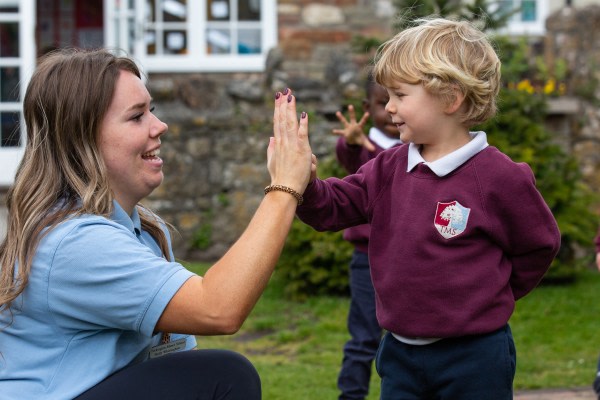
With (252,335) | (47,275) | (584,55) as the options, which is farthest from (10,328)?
(584,55)

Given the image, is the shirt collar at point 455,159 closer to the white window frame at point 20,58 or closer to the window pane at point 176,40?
the white window frame at point 20,58

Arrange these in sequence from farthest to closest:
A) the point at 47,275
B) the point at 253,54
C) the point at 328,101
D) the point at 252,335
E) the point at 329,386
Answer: the point at 253,54
the point at 328,101
the point at 252,335
the point at 329,386
the point at 47,275

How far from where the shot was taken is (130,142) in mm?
2590

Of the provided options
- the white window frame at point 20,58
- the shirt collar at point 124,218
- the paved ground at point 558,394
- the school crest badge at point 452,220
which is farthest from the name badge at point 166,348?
the white window frame at point 20,58

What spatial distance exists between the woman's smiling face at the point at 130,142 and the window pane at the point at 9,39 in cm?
723

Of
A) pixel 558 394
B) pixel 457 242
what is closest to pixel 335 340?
pixel 558 394

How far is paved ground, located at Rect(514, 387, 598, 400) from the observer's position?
4496mm

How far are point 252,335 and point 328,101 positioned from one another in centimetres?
285

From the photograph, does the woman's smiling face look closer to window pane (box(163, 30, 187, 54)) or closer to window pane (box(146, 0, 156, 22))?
window pane (box(163, 30, 187, 54))

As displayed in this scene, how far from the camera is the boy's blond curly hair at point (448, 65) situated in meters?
2.62

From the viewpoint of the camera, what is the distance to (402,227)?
266 centimetres

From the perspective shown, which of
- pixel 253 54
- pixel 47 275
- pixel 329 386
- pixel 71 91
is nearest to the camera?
pixel 47 275

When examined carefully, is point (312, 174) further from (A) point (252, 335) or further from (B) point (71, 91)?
(A) point (252, 335)

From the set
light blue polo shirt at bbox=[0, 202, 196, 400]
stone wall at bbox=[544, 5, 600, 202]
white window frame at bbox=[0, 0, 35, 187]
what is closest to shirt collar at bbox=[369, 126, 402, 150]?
light blue polo shirt at bbox=[0, 202, 196, 400]
